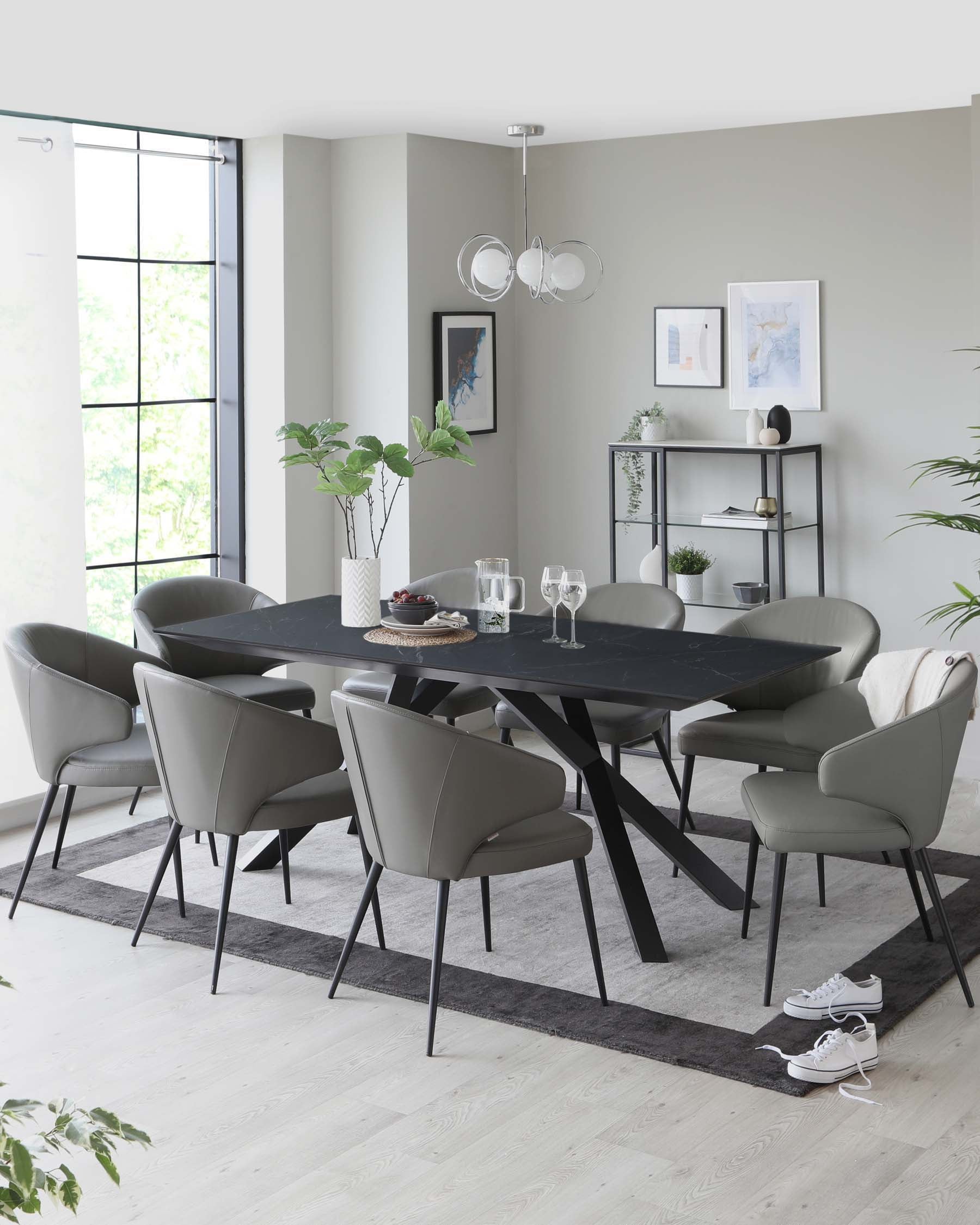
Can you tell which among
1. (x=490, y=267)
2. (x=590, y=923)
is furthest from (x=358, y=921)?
(x=490, y=267)

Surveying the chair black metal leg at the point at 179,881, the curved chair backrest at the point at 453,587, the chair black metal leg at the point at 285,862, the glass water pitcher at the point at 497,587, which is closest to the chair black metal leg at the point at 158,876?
the chair black metal leg at the point at 179,881

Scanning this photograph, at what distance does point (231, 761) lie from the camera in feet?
13.0

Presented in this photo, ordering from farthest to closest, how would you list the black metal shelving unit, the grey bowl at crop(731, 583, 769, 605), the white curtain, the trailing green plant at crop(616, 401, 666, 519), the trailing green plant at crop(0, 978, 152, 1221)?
the trailing green plant at crop(616, 401, 666, 519) < the grey bowl at crop(731, 583, 769, 605) < the black metal shelving unit < the white curtain < the trailing green plant at crop(0, 978, 152, 1221)

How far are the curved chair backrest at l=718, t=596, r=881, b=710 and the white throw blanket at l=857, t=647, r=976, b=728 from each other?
1.91 feet

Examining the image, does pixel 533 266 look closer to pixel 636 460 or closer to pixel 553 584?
pixel 636 460

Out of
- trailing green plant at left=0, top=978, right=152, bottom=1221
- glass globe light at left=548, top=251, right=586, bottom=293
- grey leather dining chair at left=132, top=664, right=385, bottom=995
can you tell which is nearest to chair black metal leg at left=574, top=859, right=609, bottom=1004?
grey leather dining chair at left=132, top=664, right=385, bottom=995

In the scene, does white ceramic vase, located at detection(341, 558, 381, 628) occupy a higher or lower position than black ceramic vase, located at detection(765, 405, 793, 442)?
lower

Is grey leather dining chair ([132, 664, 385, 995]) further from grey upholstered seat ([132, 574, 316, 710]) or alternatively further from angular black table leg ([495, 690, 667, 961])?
grey upholstered seat ([132, 574, 316, 710])

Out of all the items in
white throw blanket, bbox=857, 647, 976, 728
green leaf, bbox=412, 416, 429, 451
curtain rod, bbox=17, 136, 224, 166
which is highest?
curtain rod, bbox=17, 136, 224, 166

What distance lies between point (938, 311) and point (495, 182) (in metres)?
2.16

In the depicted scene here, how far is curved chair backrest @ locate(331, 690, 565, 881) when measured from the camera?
3.56 meters

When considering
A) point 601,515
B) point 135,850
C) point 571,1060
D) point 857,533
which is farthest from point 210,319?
point 571,1060

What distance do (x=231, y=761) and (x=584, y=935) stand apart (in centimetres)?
120

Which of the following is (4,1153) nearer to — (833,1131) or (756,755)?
(833,1131)
